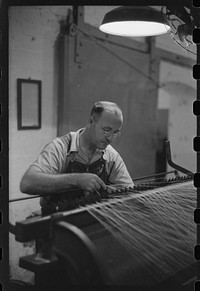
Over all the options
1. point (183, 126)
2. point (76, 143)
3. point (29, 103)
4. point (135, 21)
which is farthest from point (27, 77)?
point (183, 126)

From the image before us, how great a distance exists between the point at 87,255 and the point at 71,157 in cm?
41

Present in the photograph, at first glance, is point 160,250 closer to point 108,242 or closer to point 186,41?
point 108,242

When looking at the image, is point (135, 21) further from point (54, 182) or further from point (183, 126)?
point (54, 182)

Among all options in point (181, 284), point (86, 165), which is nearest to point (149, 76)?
point (86, 165)

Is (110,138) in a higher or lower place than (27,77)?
lower

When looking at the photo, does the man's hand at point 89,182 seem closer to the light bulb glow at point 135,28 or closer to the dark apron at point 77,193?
the dark apron at point 77,193

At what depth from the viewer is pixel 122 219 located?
976mm

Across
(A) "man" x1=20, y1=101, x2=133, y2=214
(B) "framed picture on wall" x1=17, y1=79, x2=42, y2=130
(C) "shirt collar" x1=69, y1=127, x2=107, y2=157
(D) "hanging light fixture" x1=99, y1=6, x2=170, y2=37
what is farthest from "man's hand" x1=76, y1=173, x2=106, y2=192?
(D) "hanging light fixture" x1=99, y1=6, x2=170, y2=37

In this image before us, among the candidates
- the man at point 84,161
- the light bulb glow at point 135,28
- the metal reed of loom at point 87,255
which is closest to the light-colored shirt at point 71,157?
the man at point 84,161

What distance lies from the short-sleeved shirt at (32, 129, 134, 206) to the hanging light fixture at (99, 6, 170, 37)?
0.36 meters

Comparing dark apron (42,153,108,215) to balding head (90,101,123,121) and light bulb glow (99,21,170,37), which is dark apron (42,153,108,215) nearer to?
balding head (90,101,123,121)

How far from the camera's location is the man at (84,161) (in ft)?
3.42

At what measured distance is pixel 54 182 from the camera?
1041 millimetres

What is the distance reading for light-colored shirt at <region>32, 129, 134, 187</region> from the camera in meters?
1.09
